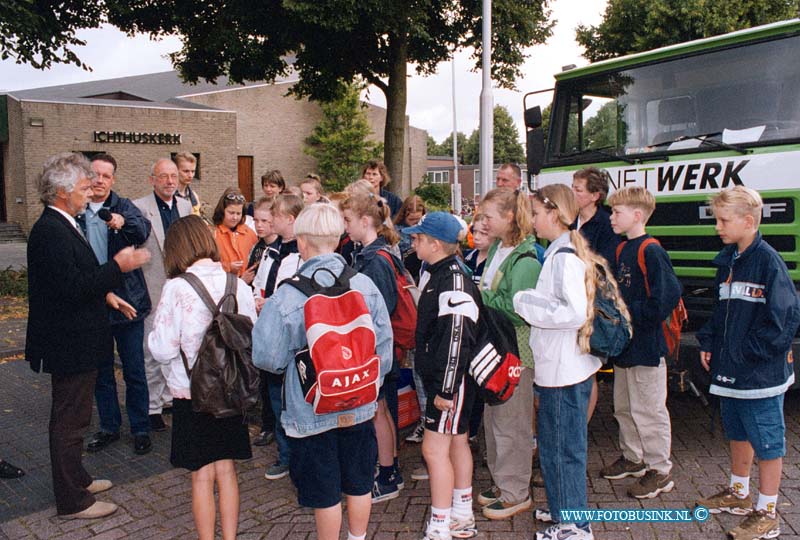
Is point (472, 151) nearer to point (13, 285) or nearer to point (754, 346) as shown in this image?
point (13, 285)

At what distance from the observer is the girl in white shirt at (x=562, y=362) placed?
3.35 m

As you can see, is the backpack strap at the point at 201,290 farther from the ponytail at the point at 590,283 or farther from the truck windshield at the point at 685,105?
the truck windshield at the point at 685,105

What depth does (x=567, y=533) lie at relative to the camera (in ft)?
11.3

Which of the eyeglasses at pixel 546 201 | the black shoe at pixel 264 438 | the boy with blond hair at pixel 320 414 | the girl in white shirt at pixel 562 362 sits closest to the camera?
the boy with blond hair at pixel 320 414

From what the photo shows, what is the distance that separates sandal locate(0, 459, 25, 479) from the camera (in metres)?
4.62

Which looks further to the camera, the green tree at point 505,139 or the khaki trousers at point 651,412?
the green tree at point 505,139

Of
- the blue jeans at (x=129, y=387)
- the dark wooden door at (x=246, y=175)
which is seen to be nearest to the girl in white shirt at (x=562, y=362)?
the blue jeans at (x=129, y=387)

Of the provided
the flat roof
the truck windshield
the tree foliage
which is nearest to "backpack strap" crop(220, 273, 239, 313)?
the truck windshield

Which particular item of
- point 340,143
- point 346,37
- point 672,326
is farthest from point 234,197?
point 340,143

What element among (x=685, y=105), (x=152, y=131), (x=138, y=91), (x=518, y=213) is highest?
(x=138, y=91)

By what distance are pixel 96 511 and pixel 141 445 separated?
1.01 m

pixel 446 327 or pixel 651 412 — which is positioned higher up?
pixel 446 327

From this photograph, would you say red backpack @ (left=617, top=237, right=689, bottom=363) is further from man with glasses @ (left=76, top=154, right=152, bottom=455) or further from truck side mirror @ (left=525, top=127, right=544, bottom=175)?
man with glasses @ (left=76, top=154, right=152, bottom=455)

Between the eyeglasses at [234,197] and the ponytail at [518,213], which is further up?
the eyeglasses at [234,197]
